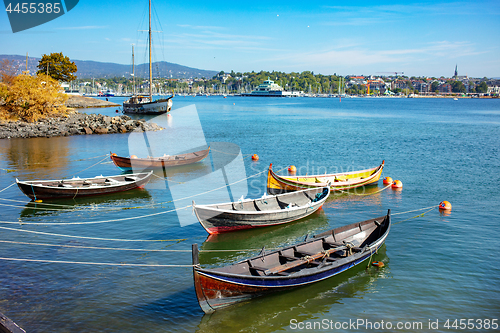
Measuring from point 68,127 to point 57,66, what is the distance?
41482 millimetres

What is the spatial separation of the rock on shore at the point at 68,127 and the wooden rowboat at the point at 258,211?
3811cm

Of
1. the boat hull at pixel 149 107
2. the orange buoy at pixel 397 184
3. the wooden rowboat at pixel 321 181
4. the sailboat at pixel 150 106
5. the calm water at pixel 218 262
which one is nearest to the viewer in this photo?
the calm water at pixel 218 262

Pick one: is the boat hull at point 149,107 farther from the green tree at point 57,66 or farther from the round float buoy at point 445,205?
the round float buoy at point 445,205

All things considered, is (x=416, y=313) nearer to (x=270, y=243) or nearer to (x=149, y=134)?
(x=270, y=243)

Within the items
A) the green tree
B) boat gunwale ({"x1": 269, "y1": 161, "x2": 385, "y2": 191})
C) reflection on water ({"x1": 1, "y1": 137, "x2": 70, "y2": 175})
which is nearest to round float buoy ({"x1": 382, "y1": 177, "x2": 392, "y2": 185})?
boat gunwale ({"x1": 269, "y1": 161, "x2": 385, "y2": 191})

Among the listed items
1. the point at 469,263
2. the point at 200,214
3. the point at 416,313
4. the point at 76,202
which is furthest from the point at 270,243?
the point at 76,202

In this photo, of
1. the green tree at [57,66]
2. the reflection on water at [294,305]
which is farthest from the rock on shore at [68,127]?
the reflection on water at [294,305]

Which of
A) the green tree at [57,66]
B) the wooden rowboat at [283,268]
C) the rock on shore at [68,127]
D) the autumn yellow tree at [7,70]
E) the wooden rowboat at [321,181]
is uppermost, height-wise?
the green tree at [57,66]

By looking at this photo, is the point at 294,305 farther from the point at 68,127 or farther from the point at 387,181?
the point at 68,127

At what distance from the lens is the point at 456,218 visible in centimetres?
1994

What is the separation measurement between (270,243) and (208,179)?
12.3 meters

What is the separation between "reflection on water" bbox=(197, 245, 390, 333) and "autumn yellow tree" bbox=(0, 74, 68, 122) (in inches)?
1980

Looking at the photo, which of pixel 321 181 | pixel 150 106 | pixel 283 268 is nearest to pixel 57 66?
pixel 150 106

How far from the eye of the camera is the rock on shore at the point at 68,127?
4544 centimetres
